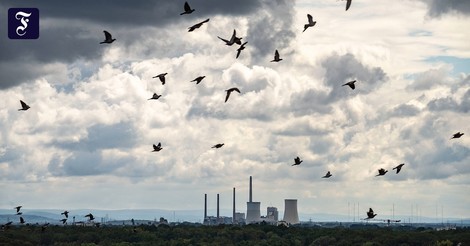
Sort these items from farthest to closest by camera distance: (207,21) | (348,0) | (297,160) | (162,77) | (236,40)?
(297,160)
(162,77)
(236,40)
(207,21)
(348,0)

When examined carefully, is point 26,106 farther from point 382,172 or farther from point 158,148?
point 382,172

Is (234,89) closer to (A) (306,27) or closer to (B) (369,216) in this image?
(A) (306,27)

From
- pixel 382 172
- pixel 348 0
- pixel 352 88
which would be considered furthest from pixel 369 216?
pixel 348 0

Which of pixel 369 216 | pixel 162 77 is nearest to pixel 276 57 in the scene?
pixel 162 77

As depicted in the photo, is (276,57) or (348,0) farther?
(276,57)

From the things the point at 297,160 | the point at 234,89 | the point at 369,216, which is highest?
the point at 234,89

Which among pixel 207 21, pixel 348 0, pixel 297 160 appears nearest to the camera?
pixel 348 0

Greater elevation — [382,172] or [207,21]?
[207,21]

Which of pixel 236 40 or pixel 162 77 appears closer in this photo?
pixel 236 40

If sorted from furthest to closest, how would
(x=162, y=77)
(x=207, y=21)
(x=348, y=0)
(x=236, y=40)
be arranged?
(x=162, y=77)
(x=236, y=40)
(x=207, y=21)
(x=348, y=0)
